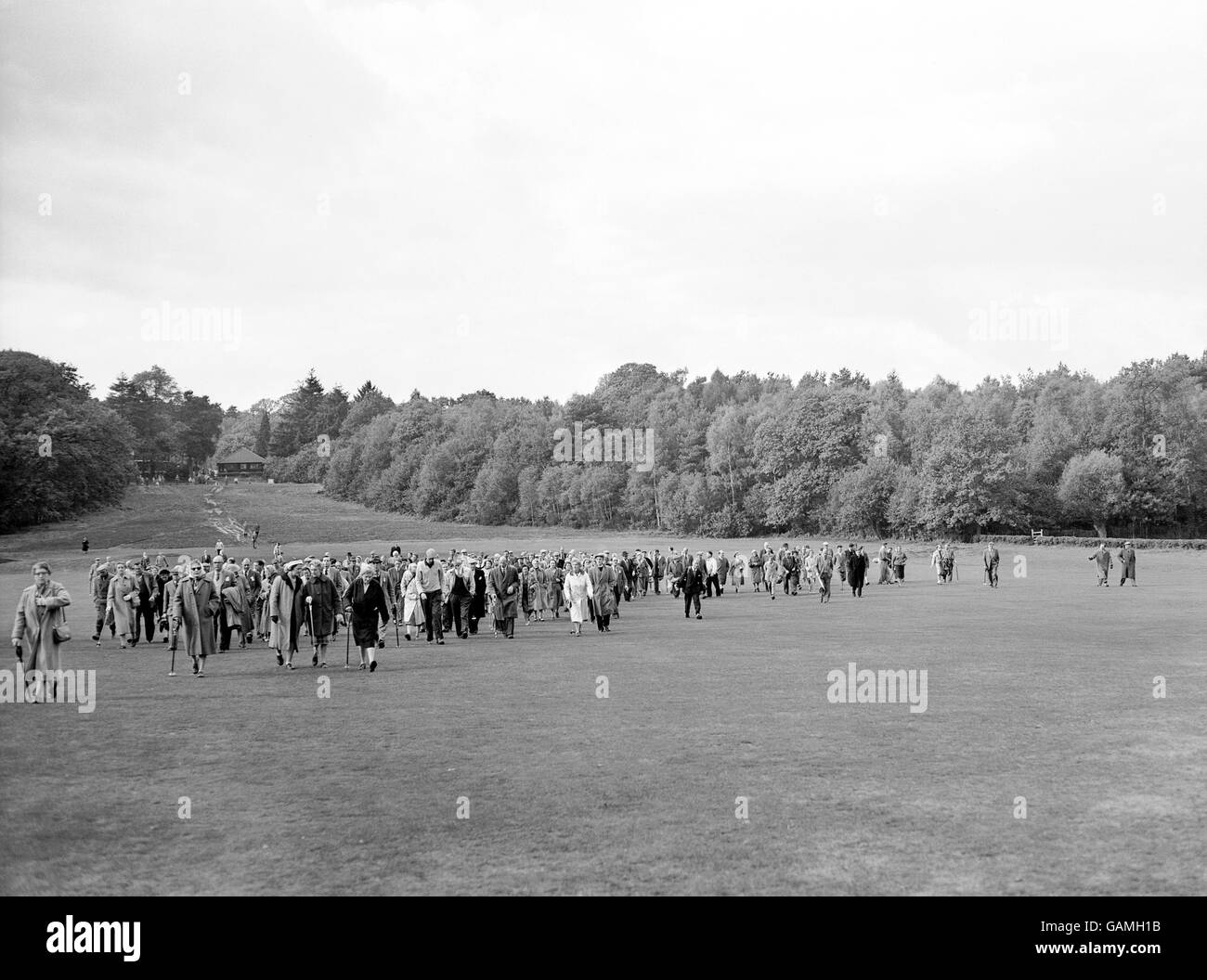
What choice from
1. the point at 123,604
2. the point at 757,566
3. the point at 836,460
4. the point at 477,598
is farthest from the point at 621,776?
the point at 836,460

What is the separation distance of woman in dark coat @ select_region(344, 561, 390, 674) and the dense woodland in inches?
2559

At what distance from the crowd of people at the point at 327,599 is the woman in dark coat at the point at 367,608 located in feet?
0.08

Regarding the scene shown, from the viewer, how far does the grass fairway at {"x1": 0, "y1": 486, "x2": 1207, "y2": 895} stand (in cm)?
718

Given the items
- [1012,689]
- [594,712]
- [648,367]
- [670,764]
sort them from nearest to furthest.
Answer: [670,764] < [594,712] < [1012,689] < [648,367]

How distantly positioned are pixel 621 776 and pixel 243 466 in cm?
16490

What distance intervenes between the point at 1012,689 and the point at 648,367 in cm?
13833

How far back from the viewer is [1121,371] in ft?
299

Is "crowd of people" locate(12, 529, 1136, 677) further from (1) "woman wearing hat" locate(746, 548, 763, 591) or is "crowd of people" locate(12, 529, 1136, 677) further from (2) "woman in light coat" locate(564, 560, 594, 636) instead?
(1) "woman wearing hat" locate(746, 548, 763, 591)

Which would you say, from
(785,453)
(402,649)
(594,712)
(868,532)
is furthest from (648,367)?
(594,712)

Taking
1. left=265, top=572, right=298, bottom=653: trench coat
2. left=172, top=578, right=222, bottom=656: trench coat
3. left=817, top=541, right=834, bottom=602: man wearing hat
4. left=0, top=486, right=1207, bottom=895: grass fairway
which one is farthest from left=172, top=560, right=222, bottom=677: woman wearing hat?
left=817, top=541, right=834, bottom=602: man wearing hat

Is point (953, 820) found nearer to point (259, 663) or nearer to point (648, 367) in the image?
point (259, 663)

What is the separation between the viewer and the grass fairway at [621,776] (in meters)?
7.18

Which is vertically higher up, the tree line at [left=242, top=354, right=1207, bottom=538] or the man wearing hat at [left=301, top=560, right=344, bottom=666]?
the tree line at [left=242, top=354, right=1207, bottom=538]

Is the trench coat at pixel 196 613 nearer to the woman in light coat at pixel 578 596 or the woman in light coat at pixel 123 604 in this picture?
the woman in light coat at pixel 123 604
